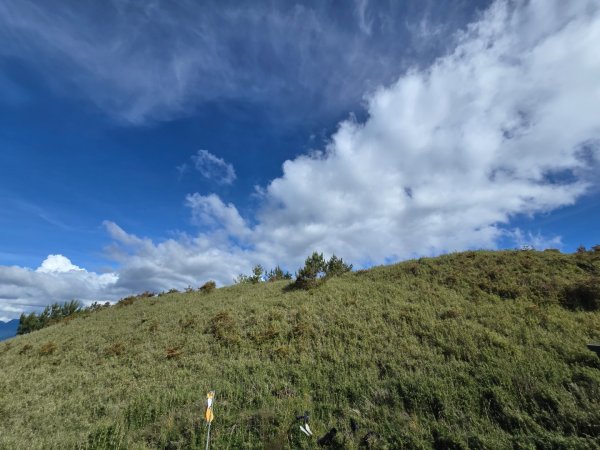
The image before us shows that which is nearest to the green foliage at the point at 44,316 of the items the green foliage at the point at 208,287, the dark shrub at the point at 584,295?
the green foliage at the point at 208,287

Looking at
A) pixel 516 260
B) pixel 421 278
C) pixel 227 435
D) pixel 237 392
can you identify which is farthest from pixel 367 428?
pixel 516 260

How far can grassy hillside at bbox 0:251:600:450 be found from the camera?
8.80 meters

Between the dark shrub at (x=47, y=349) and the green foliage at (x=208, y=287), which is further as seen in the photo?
the green foliage at (x=208, y=287)

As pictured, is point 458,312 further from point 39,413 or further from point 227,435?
point 39,413

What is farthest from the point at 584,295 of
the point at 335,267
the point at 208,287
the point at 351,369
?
the point at 208,287

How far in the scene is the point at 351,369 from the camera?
12.8m

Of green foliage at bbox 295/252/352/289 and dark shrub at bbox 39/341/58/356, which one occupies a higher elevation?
green foliage at bbox 295/252/352/289

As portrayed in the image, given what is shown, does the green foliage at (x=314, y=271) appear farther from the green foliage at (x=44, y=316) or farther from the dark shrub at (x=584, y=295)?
the green foliage at (x=44, y=316)

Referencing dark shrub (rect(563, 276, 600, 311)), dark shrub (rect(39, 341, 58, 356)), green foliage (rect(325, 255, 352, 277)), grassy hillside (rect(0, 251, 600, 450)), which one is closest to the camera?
grassy hillside (rect(0, 251, 600, 450))

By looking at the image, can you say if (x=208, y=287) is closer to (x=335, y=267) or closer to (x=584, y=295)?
(x=335, y=267)

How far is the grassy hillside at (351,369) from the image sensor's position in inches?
346

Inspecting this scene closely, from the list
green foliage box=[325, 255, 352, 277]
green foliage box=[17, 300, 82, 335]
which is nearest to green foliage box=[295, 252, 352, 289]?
green foliage box=[325, 255, 352, 277]

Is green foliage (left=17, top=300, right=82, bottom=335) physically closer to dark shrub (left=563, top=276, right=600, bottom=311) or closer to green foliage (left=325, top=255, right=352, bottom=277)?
green foliage (left=325, top=255, right=352, bottom=277)

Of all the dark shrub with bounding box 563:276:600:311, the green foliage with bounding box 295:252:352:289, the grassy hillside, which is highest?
the green foliage with bounding box 295:252:352:289
